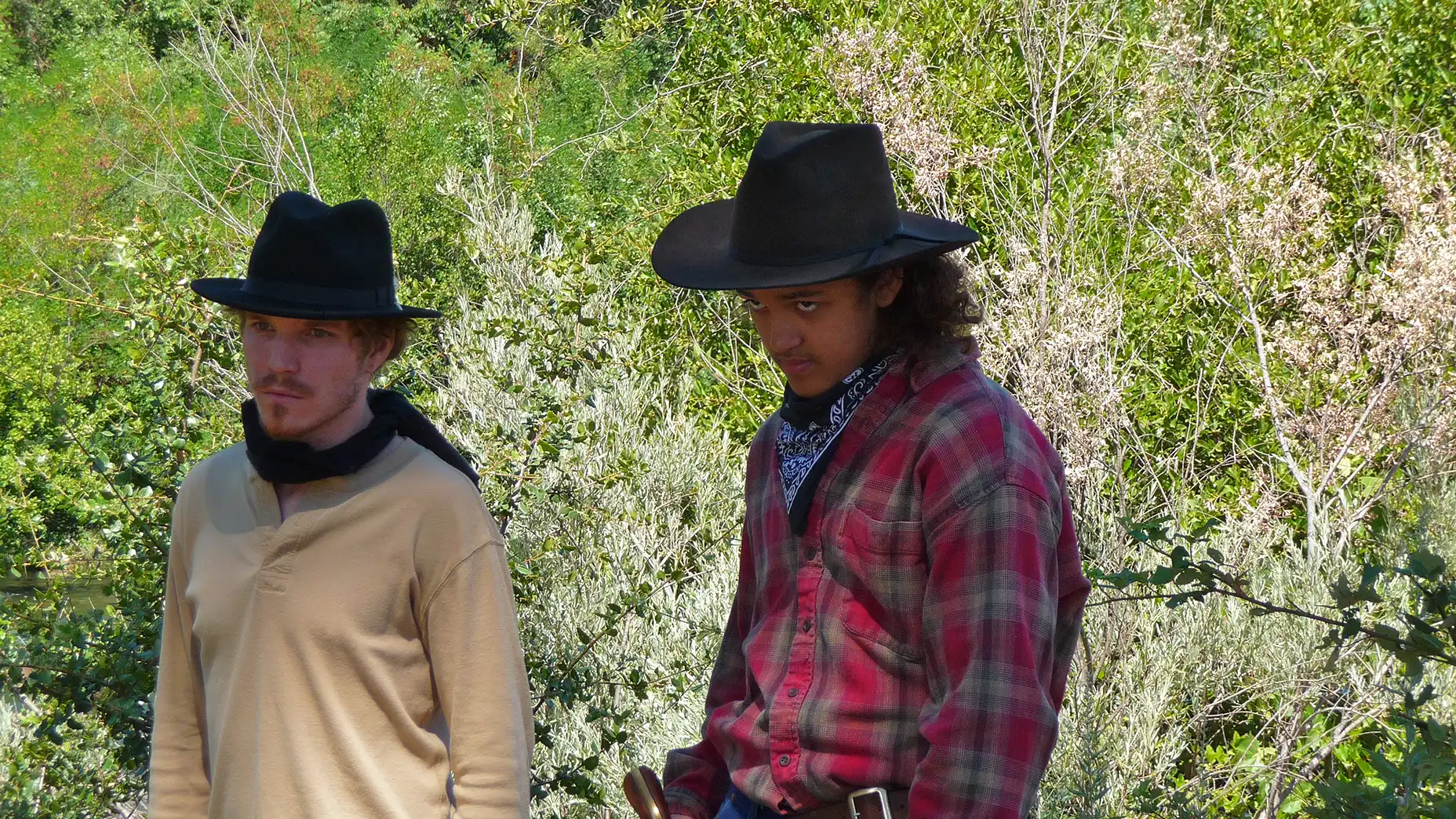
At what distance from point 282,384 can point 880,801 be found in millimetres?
1061

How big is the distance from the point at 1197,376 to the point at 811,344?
17.3 ft

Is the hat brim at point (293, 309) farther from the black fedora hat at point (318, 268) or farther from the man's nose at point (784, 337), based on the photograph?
the man's nose at point (784, 337)

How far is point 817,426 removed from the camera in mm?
1965

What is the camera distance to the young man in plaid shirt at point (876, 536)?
5.53 ft

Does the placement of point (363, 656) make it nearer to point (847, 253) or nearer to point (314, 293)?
point (314, 293)

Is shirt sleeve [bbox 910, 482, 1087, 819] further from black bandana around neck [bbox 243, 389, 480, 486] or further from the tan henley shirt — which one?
black bandana around neck [bbox 243, 389, 480, 486]

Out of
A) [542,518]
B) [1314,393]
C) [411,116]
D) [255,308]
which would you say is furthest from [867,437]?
[411,116]

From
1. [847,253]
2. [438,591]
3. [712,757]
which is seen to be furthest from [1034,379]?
[438,591]

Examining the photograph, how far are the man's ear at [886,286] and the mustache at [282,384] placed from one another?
0.85 meters

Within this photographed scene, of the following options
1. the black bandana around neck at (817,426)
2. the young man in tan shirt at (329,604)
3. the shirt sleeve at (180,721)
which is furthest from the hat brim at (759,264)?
the shirt sleeve at (180,721)

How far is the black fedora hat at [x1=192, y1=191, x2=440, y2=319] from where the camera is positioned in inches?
83.4

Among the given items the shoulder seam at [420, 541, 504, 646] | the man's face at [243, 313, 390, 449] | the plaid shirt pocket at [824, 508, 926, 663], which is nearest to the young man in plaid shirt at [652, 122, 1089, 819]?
the plaid shirt pocket at [824, 508, 926, 663]

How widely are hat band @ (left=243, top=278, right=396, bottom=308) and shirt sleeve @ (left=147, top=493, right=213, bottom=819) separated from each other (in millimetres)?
390

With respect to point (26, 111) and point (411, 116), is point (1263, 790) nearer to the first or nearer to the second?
point (411, 116)
